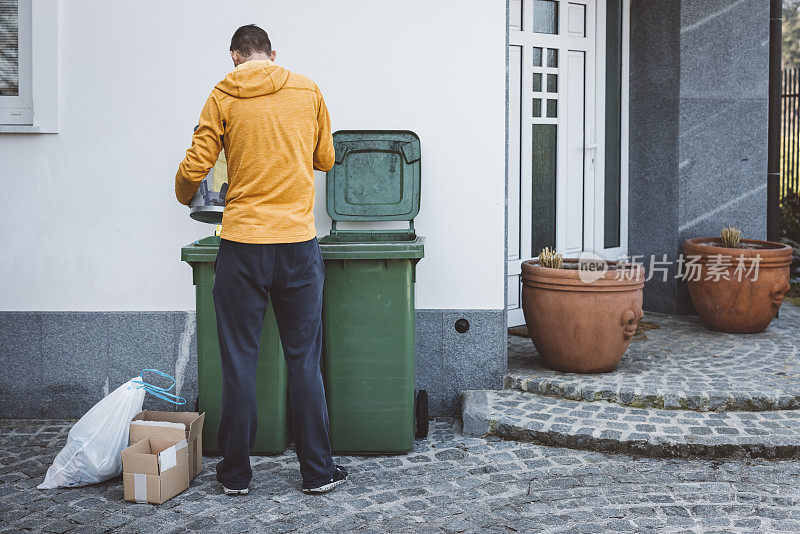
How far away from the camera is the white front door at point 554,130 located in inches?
255

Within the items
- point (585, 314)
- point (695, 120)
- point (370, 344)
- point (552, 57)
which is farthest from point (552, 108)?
point (370, 344)

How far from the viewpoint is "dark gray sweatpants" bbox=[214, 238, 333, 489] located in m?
3.79

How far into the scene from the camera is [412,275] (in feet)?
14.4

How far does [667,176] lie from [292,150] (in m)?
4.34

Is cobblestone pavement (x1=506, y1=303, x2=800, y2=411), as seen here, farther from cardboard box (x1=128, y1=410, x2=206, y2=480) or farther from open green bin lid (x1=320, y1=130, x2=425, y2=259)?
cardboard box (x1=128, y1=410, x2=206, y2=480)

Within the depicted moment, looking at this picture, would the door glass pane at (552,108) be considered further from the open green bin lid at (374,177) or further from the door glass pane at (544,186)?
the open green bin lid at (374,177)

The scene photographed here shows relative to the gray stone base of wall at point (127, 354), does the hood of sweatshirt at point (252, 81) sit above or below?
above

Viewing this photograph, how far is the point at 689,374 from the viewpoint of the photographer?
5.33 m

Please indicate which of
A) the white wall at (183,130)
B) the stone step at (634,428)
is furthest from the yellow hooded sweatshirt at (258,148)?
the stone step at (634,428)

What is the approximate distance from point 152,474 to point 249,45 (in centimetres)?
197

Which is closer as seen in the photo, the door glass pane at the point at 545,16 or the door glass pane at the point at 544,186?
the door glass pane at the point at 545,16

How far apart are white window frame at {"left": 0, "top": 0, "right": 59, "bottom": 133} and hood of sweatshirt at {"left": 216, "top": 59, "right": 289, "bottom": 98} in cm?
195

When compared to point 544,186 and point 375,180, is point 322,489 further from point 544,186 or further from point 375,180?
point 544,186

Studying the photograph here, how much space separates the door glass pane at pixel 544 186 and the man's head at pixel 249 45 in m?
3.26
